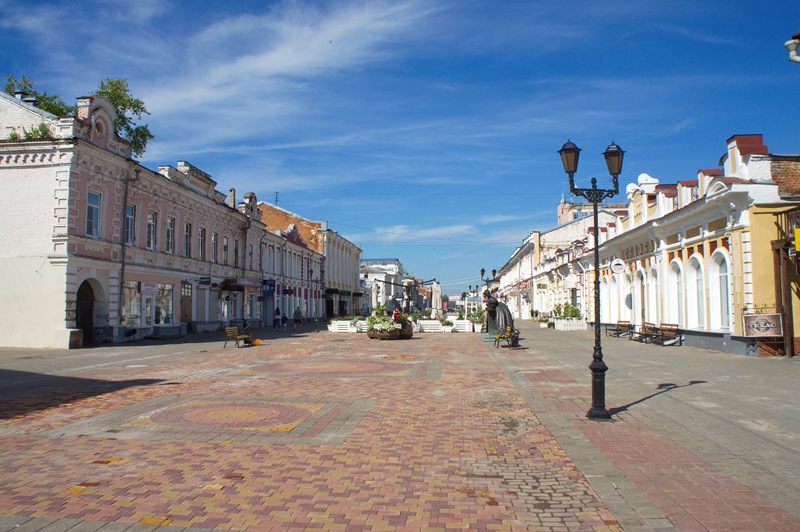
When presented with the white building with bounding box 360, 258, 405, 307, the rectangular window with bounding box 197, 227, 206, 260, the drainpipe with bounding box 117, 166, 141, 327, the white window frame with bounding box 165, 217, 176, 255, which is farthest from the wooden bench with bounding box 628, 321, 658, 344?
the white building with bounding box 360, 258, 405, 307

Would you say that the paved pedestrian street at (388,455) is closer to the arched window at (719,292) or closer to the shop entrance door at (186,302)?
the arched window at (719,292)

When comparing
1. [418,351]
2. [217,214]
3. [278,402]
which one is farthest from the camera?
[217,214]

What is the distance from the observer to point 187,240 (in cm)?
3212

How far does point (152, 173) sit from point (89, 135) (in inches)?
185

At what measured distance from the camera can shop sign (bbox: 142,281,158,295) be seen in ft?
86.5

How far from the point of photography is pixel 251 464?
594cm

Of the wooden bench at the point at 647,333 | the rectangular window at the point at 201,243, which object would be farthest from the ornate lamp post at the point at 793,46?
the rectangular window at the point at 201,243

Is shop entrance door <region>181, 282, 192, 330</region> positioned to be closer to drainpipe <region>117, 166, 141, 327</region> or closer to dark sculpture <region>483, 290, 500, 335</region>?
drainpipe <region>117, 166, 141, 327</region>

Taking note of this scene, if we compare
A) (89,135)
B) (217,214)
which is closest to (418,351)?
(89,135)

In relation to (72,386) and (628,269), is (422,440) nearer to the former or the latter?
(72,386)

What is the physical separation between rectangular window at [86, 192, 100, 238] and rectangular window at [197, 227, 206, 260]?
10.0m

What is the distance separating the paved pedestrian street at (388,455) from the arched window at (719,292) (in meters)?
5.65

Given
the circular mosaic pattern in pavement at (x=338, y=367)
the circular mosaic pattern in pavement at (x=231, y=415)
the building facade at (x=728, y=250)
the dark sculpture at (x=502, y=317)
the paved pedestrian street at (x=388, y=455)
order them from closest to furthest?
the paved pedestrian street at (x=388, y=455) → the circular mosaic pattern in pavement at (x=231, y=415) → the circular mosaic pattern in pavement at (x=338, y=367) → the building facade at (x=728, y=250) → the dark sculpture at (x=502, y=317)

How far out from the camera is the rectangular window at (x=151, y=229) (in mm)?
27406
